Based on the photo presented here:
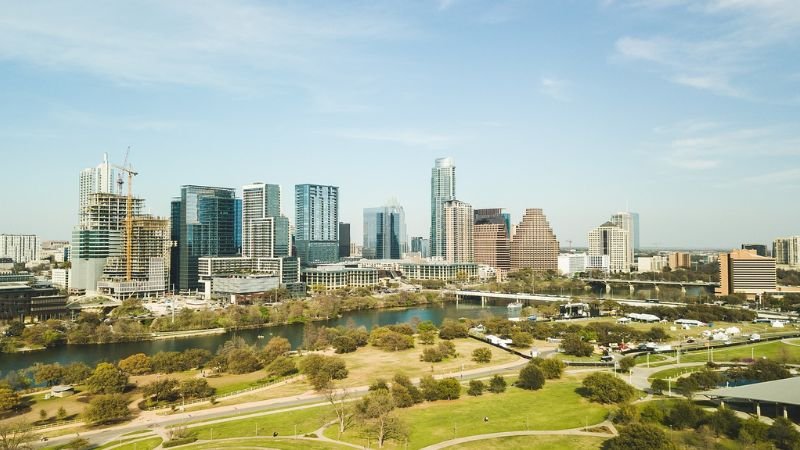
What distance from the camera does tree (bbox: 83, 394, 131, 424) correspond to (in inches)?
1081

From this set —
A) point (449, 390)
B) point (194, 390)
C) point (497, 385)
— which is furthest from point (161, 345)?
point (497, 385)

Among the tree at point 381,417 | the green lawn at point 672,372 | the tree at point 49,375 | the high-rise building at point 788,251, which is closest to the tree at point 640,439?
the tree at point 381,417

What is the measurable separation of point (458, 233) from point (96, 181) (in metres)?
84.5

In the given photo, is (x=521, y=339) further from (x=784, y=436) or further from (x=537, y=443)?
(x=784, y=436)

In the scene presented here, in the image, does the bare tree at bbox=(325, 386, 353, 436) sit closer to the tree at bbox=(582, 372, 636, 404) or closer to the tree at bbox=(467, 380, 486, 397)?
the tree at bbox=(467, 380, 486, 397)

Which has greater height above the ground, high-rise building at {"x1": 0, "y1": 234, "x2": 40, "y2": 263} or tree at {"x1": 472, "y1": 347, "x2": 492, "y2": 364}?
high-rise building at {"x1": 0, "y1": 234, "x2": 40, "y2": 263}

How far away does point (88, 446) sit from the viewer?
24.6m

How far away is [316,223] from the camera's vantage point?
140 meters

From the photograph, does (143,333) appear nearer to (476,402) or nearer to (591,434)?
(476,402)

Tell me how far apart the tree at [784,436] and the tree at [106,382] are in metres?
32.2

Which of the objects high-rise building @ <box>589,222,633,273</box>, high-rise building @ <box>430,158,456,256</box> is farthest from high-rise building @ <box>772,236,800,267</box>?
high-rise building @ <box>430,158,456,256</box>

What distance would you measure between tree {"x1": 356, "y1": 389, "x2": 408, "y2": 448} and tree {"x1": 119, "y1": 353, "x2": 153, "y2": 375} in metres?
18.2

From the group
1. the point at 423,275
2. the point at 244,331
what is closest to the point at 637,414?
the point at 244,331

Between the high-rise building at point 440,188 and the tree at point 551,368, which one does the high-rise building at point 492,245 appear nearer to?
the high-rise building at point 440,188
